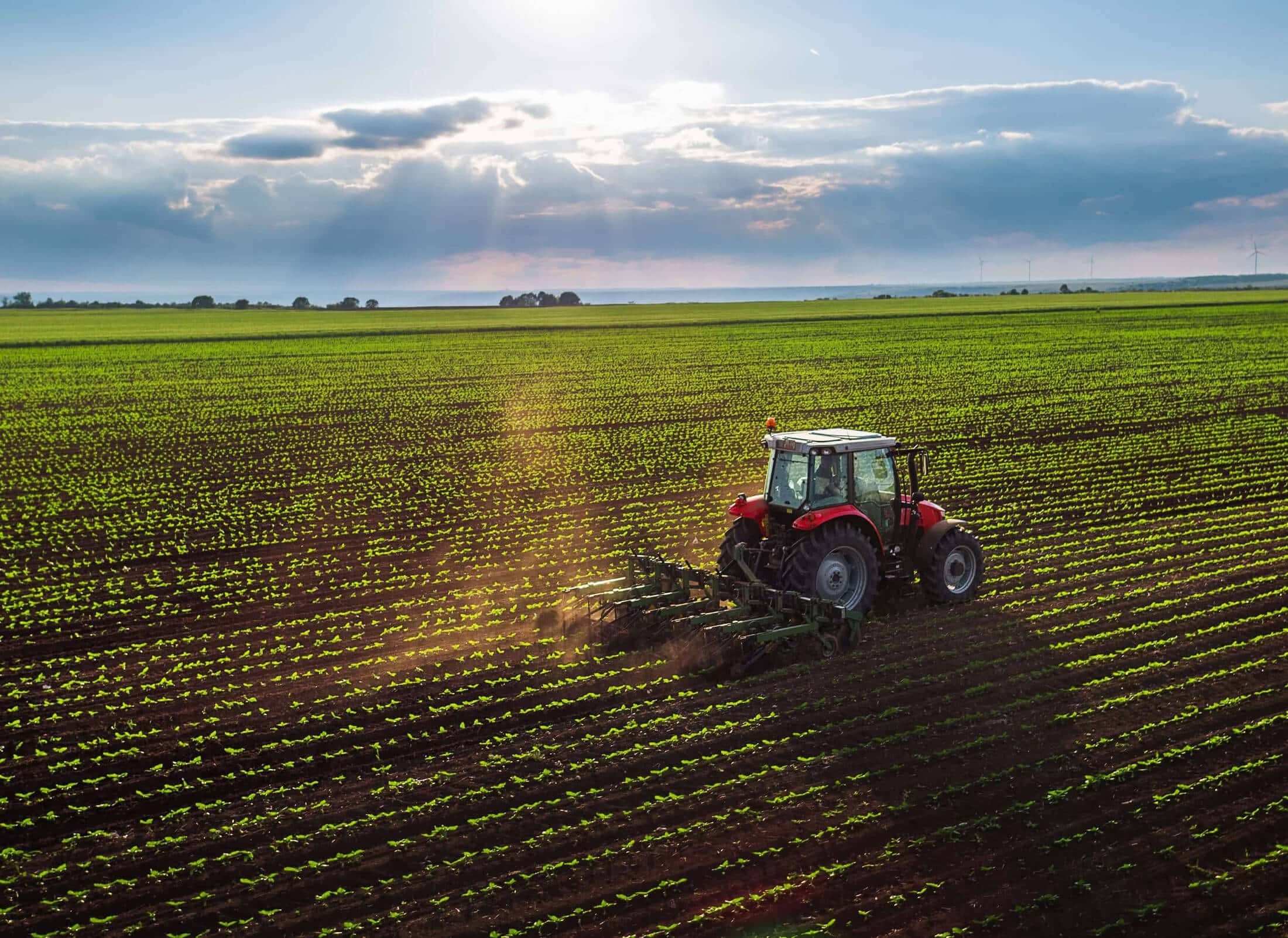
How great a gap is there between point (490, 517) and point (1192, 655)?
494 inches

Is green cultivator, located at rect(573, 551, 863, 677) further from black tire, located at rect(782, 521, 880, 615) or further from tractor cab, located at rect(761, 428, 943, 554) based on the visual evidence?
tractor cab, located at rect(761, 428, 943, 554)

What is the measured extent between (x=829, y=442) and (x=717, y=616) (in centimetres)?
253

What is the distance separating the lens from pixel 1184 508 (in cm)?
2027

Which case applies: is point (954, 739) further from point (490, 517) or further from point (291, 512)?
point (291, 512)

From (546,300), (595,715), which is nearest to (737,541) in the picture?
(595,715)

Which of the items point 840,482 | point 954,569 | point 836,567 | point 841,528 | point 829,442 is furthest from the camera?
point 954,569

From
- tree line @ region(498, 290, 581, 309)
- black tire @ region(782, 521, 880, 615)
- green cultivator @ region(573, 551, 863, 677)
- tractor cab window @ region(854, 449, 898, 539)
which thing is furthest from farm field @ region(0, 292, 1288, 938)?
tree line @ region(498, 290, 581, 309)

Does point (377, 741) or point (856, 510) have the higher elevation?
point (856, 510)

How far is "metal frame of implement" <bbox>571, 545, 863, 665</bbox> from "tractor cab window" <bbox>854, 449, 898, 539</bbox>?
5.34 ft

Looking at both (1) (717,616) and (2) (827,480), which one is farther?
(2) (827,480)

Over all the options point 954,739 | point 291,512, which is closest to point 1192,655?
point 954,739

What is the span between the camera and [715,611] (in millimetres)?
12953

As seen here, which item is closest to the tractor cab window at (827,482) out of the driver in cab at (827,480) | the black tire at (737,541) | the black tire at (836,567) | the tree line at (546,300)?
the driver in cab at (827,480)

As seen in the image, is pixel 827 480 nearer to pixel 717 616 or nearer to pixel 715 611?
pixel 715 611
